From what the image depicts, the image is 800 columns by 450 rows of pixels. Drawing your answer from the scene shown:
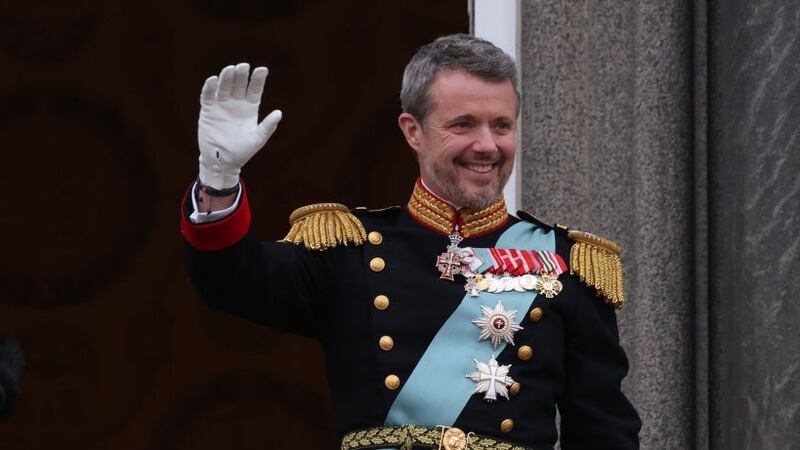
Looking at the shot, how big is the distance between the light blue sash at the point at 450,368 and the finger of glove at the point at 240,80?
60 centimetres

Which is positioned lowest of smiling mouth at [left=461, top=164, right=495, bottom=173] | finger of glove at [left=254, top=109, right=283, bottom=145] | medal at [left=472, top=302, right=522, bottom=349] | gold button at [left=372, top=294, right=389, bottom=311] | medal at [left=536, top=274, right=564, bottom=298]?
medal at [left=472, top=302, right=522, bottom=349]

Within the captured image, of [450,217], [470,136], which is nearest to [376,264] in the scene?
[450,217]

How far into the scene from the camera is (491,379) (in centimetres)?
311

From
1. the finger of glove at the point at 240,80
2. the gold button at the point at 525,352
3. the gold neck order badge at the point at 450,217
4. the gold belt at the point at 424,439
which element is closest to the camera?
the finger of glove at the point at 240,80

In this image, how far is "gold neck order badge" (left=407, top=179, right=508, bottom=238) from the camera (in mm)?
3275

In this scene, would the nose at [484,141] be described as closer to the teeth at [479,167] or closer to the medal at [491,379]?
the teeth at [479,167]

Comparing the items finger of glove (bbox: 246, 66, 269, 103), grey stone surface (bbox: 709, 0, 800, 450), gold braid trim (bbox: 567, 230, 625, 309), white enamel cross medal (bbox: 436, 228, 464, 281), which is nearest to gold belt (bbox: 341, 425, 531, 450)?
white enamel cross medal (bbox: 436, 228, 464, 281)

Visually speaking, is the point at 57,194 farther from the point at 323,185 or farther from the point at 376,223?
the point at 376,223

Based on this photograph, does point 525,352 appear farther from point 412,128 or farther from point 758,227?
point 758,227

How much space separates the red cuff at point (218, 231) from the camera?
2941mm

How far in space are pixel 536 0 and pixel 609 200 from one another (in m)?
0.54

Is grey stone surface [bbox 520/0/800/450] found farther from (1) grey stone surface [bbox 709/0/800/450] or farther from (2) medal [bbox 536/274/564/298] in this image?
(2) medal [bbox 536/274/564/298]

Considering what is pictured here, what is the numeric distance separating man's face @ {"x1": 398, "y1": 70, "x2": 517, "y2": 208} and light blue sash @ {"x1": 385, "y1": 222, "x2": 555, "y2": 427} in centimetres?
21

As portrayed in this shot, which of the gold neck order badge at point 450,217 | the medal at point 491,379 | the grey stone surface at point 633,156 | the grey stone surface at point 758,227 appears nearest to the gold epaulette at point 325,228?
the gold neck order badge at point 450,217
